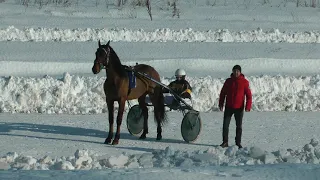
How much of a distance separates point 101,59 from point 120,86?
0.52 metres

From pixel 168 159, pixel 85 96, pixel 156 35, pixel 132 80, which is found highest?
pixel 156 35

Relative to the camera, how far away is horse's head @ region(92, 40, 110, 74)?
13.7 meters

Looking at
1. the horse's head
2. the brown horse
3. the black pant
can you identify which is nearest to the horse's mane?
the brown horse

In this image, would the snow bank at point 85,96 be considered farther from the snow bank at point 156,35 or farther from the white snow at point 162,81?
the snow bank at point 156,35

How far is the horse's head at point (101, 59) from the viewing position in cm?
1373

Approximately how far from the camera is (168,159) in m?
11.6

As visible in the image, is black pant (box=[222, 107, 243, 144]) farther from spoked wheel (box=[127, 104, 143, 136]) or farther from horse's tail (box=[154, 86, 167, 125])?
spoked wheel (box=[127, 104, 143, 136])

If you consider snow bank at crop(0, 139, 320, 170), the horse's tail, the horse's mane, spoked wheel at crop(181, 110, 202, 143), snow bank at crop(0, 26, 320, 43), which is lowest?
snow bank at crop(0, 139, 320, 170)

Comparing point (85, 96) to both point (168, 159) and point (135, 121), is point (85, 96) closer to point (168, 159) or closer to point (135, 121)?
point (135, 121)

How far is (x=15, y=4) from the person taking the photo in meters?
34.8

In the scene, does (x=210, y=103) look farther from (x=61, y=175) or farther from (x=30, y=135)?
(x=61, y=175)

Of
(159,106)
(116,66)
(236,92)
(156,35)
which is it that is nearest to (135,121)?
(159,106)

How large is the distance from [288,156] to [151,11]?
2245 centimetres

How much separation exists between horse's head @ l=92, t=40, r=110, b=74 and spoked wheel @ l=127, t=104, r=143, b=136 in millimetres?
1340
